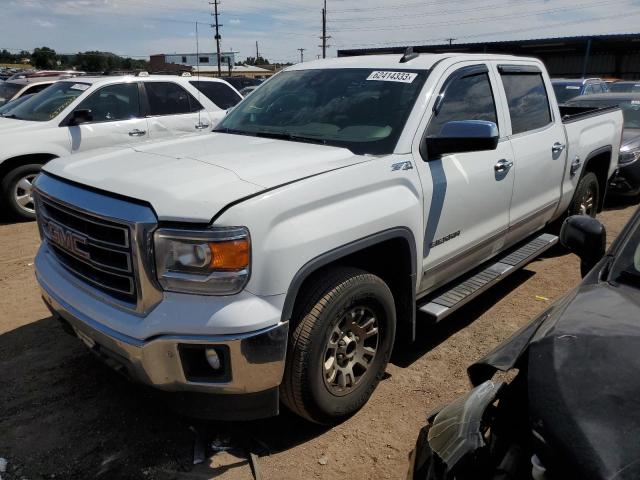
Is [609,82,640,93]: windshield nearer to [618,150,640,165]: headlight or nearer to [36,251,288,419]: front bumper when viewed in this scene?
[618,150,640,165]: headlight

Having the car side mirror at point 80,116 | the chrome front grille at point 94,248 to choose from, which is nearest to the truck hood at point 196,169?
the chrome front grille at point 94,248

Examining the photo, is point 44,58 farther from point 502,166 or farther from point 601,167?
point 502,166

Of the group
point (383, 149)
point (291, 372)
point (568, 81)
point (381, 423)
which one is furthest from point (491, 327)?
point (568, 81)

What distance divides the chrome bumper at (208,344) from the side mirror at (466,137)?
152 cm

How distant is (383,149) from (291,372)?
1390 mm

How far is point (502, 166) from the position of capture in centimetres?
386

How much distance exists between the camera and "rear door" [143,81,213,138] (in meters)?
7.79

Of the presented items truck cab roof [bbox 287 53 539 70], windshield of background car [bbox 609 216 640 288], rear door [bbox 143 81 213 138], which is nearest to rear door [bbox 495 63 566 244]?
truck cab roof [bbox 287 53 539 70]

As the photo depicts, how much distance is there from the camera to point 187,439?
289 cm

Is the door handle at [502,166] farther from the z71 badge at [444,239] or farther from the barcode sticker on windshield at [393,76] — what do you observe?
the barcode sticker on windshield at [393,76]

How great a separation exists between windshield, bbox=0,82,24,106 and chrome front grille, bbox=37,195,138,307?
10469 millimetres

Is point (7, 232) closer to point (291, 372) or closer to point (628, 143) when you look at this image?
point (291, 372)

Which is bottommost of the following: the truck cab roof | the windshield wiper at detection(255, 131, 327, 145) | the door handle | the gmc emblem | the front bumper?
the front bumper

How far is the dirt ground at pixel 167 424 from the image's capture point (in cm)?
269
